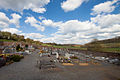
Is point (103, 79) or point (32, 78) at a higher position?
point (32, 78)

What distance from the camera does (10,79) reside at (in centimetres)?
669

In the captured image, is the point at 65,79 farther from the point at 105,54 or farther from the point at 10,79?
the point at 105,54

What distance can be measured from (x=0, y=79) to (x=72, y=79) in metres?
7.17

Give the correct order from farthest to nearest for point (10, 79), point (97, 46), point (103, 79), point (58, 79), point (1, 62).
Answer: point (97, 46)
point (1, 62)
point (103, 79)
point (58, 79)
point (10, 79)

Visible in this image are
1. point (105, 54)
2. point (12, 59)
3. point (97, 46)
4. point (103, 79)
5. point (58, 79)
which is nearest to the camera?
point (58, 79)

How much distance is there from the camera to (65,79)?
7.23 metres

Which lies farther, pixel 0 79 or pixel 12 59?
pixel 12 59

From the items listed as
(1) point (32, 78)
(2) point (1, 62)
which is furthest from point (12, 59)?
(1) point (32, 78)

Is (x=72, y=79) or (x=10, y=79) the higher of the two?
(x=10, y=79)

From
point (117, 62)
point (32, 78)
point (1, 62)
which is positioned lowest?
point (117, 62)

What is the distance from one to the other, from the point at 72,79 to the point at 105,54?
21997mm

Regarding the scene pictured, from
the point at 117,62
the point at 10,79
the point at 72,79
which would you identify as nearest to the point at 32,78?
the point at 10,79

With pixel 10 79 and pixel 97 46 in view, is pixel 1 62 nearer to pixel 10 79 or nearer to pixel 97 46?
pixel 10 79

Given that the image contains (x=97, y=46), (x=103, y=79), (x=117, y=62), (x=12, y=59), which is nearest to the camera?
(x=103, y=79)
